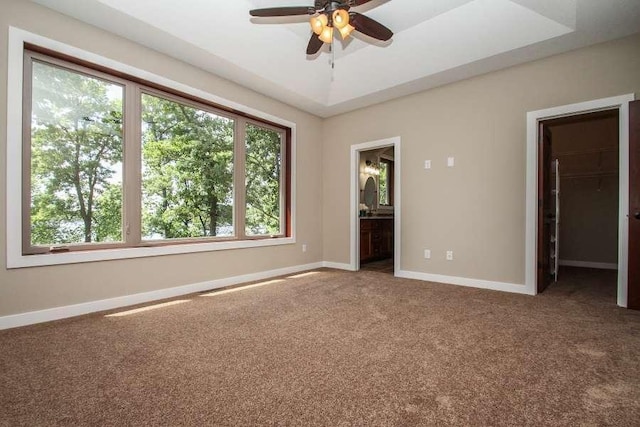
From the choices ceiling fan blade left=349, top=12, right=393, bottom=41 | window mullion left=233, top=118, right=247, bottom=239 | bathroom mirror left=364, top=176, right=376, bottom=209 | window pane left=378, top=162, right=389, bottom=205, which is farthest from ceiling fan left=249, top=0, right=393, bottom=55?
window pane left=378, top=162, right=389, bottom=205

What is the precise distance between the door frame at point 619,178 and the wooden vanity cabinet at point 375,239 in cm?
264

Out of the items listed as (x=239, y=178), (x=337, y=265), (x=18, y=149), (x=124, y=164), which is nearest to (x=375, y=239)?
(x=337, y=265)

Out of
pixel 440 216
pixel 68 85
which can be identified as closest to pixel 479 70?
pixel 440 216

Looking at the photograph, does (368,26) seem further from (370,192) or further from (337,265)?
(370,192)

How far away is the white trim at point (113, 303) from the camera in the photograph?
2455 millimetres

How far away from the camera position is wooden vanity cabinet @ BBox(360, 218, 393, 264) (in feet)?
18.3

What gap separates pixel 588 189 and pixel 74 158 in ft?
26.1

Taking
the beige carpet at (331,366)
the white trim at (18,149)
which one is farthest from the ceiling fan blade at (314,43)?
the beige carpet at (331,366)

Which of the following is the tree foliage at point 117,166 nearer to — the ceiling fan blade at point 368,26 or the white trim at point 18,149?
the white trim at point 18,149

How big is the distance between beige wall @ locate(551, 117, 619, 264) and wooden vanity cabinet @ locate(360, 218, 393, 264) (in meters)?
3.32

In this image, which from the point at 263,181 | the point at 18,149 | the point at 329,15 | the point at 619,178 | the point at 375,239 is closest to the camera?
the point at 18,149

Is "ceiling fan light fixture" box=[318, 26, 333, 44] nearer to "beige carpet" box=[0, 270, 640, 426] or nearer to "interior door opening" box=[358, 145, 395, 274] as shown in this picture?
"beige carpet" box=[0, 270, 640, 426]

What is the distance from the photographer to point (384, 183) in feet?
23.2

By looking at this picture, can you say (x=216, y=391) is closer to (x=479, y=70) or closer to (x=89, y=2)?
(x=89, y=2)
